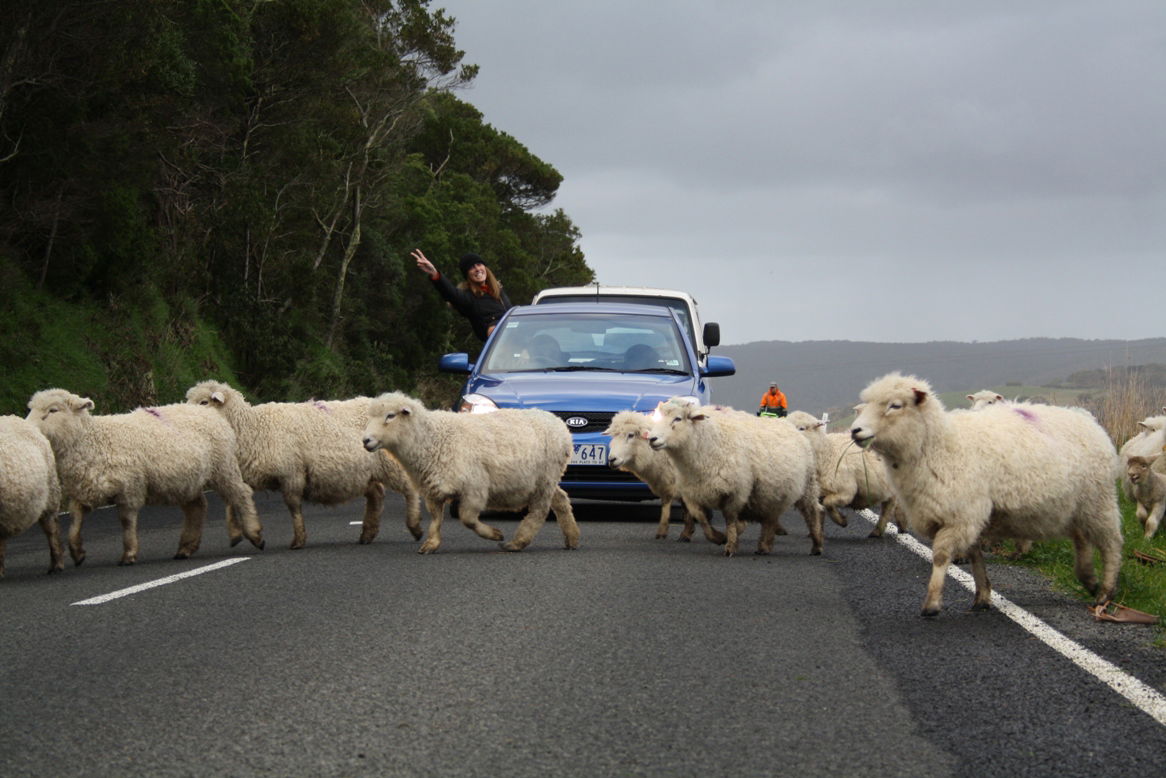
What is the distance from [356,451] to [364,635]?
476 centimetres

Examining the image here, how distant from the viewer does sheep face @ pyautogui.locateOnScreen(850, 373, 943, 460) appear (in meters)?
7.87

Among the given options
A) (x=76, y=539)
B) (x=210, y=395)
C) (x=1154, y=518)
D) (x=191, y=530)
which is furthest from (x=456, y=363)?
(x=1154, y=518)

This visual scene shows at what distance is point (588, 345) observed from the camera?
15.0m

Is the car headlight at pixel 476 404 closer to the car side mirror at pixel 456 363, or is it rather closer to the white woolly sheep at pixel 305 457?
the car side mirror at pixel 456 363

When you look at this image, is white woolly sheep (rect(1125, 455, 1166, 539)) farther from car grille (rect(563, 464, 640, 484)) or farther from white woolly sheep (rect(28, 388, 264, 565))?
white woolly sheep (rect(28, 388, 264, 565))

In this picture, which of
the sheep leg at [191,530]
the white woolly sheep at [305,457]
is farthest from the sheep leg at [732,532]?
the sheep leg at [191,530]

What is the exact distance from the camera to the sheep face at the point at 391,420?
34.2ft

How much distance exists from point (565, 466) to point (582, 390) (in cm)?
236

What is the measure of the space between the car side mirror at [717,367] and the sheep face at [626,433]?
10.7ft

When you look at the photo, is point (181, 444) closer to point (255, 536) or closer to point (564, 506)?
point (255, 536)

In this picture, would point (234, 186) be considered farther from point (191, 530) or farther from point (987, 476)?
point (987, 476)

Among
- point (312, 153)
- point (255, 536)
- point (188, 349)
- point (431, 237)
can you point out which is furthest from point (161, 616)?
point (431, 237)

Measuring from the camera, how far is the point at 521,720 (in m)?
5.14

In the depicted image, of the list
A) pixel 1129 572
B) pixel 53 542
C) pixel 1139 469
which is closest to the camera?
pixel 1129 572
